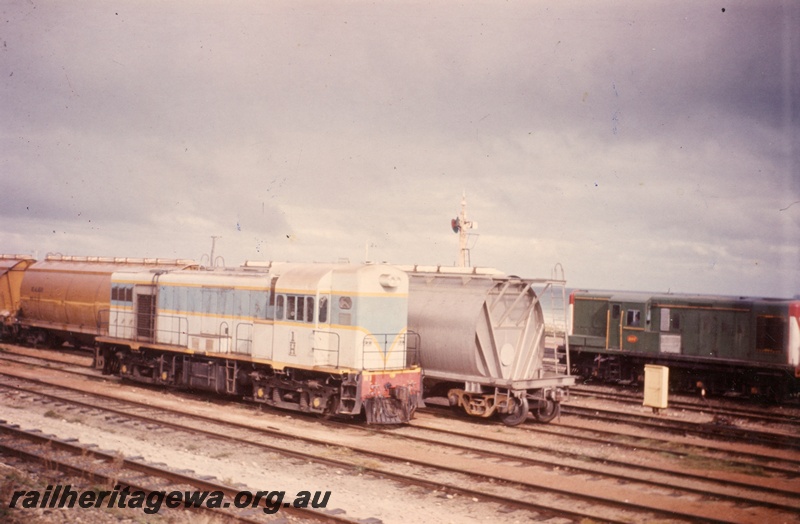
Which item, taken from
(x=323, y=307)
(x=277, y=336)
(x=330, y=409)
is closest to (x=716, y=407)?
(x=330, y=409)

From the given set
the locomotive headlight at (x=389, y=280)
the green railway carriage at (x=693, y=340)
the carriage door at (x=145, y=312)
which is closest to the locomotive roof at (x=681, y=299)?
the green railway carriage at (x=693, y=340)

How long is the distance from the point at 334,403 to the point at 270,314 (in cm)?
277

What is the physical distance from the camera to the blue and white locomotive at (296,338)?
49.2 ft

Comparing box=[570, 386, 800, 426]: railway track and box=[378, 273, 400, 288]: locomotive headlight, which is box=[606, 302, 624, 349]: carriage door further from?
box=[378, 273, 400, 288]: locomotive headlight

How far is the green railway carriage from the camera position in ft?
68.2

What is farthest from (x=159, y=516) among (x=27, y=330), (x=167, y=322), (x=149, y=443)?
(x=27, y=330)

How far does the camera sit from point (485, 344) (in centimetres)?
1603

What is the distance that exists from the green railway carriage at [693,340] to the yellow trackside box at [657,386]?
16.6 ft

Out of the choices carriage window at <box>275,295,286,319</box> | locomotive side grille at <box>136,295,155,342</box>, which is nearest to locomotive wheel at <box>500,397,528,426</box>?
carriage window at <box>275,295,286,319</box>

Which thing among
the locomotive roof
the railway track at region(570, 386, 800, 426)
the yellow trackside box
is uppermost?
the locomotive roof

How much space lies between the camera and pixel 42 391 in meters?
18.3

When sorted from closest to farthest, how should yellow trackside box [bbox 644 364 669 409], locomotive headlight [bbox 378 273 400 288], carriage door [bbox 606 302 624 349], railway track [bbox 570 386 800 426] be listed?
locomotive headlight [bbox 378 273 400 288] < yellow trackside box [bbox 644 364 669 409] < railway track [bbox 570 386 800 426] < carriage door [bbox 606 302 624 349]

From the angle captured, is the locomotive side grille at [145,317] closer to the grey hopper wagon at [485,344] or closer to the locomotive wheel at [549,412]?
the grey hopper wagon at [485,344]

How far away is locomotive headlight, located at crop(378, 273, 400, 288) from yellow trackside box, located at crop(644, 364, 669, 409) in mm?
7056
